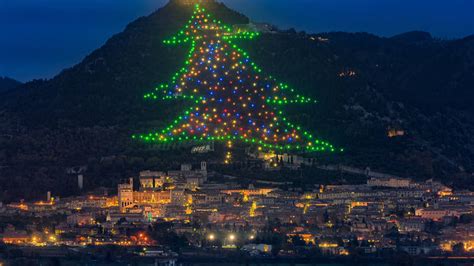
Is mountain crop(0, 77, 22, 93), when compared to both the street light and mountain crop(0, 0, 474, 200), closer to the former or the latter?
mountain crop(0, 0, 474, 200)

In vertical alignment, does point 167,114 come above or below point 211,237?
above

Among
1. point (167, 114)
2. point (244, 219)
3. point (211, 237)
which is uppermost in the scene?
point (167, 114)

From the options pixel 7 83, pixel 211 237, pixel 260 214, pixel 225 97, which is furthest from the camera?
pixel 7 83

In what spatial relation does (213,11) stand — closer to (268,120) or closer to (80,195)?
(268,120)

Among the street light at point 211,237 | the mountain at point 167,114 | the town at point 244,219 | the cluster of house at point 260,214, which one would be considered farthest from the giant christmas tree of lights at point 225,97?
the street light at point 211,237

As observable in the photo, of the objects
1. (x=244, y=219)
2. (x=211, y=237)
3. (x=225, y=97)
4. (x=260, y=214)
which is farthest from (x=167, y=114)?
(x=211, y=237)

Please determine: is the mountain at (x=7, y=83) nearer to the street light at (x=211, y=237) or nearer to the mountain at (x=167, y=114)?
the mountain at (x=167, y=114)

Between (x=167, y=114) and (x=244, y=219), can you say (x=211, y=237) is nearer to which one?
(x=244, y=219)

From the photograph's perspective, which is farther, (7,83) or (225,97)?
(7,83)
